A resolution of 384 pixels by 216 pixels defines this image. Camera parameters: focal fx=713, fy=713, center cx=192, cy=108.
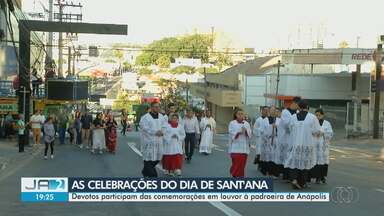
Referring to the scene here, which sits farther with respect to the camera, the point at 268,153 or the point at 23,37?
the point at 23,37

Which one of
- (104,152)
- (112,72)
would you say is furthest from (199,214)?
(112,72)

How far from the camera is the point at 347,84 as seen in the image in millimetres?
61312

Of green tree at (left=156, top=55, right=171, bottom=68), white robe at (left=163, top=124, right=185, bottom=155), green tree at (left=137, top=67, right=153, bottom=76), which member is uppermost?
green tree at (left=156, top=55, right=171, bottom=68)

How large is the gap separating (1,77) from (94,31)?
466 inches

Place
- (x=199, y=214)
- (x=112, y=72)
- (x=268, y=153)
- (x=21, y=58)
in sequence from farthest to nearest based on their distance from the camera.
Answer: (x=112, y=72) → (x=21, y=58) → (x=268, y=153) → (x=199, y=214)

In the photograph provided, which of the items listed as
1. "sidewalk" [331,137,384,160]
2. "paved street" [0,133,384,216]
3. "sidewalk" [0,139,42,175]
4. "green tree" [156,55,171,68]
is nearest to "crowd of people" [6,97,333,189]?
"paved street" [0,133,384,216]

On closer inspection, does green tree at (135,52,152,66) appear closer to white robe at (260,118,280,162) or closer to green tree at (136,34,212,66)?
green tree at (136,34,212,66)

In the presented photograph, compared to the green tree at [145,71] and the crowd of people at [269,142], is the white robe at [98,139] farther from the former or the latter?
the green tree at [145,71]

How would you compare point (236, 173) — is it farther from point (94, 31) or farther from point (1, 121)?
point (1, 121)

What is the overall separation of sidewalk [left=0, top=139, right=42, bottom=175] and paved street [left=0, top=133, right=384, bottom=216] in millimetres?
247

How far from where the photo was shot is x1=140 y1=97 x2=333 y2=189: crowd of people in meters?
14.5

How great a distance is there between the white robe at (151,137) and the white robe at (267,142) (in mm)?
3056

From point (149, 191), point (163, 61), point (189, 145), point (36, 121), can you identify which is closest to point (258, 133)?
point (189, 145)

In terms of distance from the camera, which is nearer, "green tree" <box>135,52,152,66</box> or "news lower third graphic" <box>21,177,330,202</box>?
"news lower third graphic" <box>21,177,330,202</box>
